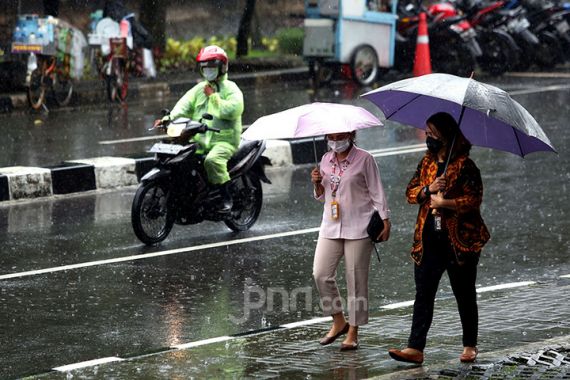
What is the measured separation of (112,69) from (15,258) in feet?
32.3

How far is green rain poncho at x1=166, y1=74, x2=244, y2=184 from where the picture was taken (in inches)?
439

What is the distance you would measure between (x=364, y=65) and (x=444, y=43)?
2.21m

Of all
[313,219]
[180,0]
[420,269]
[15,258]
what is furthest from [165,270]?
[180,0]

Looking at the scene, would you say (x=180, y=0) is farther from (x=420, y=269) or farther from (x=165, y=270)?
(x=420, y=269)

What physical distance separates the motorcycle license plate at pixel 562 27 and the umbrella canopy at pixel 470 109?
63.3 ft

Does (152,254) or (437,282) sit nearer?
(437,282)

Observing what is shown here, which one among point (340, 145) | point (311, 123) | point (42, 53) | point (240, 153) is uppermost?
point (42, 53)

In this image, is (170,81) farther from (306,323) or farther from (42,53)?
(306,323)

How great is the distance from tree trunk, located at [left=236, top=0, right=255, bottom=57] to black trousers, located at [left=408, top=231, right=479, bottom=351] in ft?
58.1

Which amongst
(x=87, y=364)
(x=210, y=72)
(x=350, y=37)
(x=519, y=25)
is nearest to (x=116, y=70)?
(x=350, y=37)

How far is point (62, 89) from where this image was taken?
67.1 ft

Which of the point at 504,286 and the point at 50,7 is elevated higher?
the point at 50,7

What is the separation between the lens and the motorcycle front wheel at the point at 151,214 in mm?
10852

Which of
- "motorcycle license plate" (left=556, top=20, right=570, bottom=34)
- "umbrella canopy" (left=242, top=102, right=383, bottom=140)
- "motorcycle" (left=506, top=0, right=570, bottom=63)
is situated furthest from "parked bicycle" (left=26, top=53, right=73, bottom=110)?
"umbrella canopy" (left=242, top=102, right=383, bottom=140)
